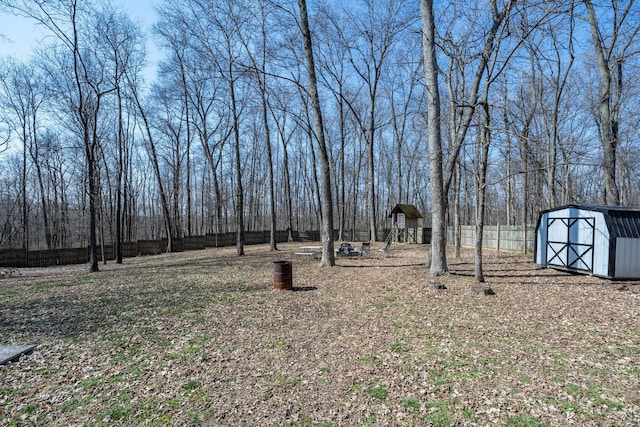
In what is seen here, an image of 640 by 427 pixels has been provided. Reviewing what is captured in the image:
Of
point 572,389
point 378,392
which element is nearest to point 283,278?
point 378,392

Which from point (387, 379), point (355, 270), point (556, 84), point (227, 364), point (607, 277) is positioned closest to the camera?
point (387, 379)

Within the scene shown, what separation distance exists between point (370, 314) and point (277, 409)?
3.33 meters

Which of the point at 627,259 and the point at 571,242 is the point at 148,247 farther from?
the point at 627,259

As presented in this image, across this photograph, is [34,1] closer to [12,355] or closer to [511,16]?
[12,355]

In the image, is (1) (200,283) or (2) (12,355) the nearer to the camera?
(2) (12,355)

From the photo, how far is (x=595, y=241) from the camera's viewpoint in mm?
9867

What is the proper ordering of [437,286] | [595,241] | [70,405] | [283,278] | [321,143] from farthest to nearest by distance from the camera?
[321,143]
[595,241]
[283,278]
[437,286]
[70,405]

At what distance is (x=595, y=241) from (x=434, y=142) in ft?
19.7

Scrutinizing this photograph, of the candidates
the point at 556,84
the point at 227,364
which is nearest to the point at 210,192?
the point at 556,84

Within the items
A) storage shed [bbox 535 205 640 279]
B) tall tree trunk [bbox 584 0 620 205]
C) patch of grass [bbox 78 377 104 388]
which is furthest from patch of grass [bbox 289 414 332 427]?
tall tree trunk [bbox 584 0 620 205]

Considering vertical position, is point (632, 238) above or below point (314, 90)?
below

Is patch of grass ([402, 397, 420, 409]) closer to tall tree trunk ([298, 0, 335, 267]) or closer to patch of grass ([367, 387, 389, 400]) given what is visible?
patch of grass ([367, 387, 389, 400])

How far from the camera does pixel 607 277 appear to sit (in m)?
9.37

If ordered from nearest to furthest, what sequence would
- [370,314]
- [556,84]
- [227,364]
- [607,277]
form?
[227,364], [370,314], [607,277], [556,84]
